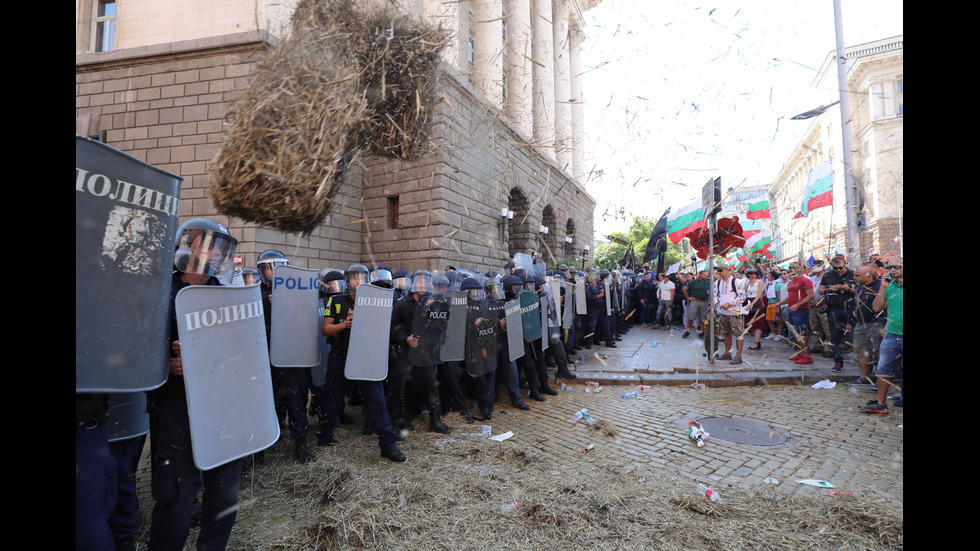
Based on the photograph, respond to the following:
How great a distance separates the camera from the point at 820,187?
37.6 ft

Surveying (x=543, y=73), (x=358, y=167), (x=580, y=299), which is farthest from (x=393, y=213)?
(x=543, y=73)

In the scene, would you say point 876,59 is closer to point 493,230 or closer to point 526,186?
point 526,186

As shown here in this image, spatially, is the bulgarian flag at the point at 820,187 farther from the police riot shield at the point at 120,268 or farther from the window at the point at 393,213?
the police riot shield at the point at 120,268

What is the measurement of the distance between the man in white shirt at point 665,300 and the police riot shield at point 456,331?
10.2m

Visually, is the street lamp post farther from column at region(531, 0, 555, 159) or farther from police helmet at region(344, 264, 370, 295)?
police helmet at region(344, 264, 370, 295)

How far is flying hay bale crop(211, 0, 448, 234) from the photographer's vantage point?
293 cm

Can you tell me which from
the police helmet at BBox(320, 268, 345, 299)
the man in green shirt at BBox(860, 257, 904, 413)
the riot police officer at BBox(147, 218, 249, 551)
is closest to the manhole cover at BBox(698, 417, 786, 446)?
the man in green shirt at BBox(860, 257, 904, 413)

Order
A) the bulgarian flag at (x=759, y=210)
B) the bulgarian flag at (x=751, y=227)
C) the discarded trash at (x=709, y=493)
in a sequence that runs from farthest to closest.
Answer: the bulgarian flag at (x=751, y=227), the bulgarian flag at (x=759, y=210), the discarded trash at (x=709, y=493)

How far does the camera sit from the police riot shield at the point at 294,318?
413 cm

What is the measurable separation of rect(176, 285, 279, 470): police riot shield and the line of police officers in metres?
0.03

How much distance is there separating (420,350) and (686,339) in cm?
903

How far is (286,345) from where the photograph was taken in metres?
4.17

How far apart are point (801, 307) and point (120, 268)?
411 inches

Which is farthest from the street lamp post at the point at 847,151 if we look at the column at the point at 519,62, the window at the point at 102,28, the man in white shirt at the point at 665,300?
the window at the point at 102,28
